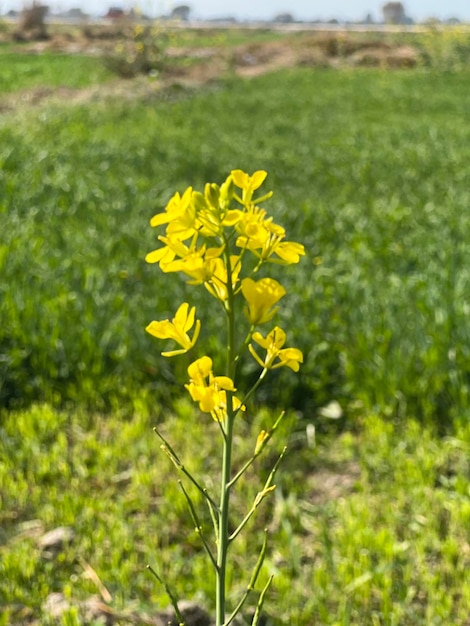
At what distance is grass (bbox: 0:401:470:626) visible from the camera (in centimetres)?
179

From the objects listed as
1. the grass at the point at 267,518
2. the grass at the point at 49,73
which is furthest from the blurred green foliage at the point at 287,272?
the grass at the point at 49,73

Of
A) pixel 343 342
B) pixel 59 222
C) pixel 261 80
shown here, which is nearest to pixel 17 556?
pixel 343 342

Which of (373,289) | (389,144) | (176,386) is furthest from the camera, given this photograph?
(389,144)

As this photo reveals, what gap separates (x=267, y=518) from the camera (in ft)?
7.09

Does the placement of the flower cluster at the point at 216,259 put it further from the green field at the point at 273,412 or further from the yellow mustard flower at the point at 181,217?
the green field at the point at 273,412

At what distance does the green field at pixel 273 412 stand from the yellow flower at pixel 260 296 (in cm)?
108

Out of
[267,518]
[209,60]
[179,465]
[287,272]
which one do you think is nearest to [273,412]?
[267,518]

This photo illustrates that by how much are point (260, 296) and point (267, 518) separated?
1.54m

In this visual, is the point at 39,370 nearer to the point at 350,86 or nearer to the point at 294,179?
the point at 294,179

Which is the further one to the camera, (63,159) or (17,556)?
(63,159)

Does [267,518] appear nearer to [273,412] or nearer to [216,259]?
[273,412]

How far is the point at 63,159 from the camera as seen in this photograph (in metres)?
6.87

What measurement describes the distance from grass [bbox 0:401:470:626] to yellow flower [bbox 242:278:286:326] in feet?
3.55

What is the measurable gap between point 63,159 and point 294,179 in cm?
223
